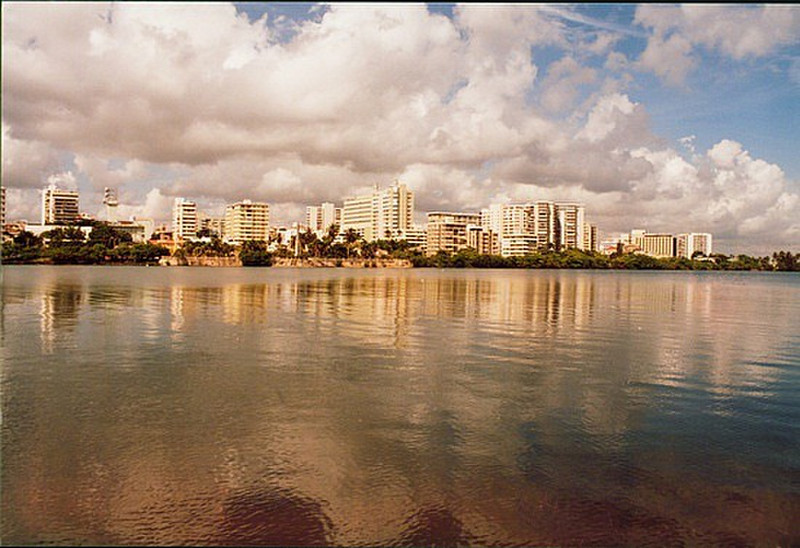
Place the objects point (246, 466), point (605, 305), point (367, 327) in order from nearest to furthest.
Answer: point (246, 466) < point (367, 327) < point (605, 305)

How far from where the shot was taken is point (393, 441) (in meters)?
12.9

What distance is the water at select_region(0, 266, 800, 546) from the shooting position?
941 centimetres

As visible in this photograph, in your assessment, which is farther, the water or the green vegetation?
the green vegetation

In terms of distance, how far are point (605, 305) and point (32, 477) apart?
44806 mm

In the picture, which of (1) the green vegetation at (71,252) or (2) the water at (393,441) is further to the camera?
(1) the green vegetation at (71,252)

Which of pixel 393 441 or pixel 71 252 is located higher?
pixel 71 252

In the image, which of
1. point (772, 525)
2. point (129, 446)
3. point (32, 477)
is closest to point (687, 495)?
point (772, 525)

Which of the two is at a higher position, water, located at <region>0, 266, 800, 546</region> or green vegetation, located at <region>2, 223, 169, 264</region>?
green vegetation, located at <region>2, 223, 169, 264</region>

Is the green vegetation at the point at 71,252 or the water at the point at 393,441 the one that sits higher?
the green vegetation at the point at 71,252

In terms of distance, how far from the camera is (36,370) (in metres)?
19.3

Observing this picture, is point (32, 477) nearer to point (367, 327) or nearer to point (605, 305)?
point (367, 327)

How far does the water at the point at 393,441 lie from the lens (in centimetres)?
941

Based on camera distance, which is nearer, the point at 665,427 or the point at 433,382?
the point at 665,427

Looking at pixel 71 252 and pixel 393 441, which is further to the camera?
pixel 71 252
